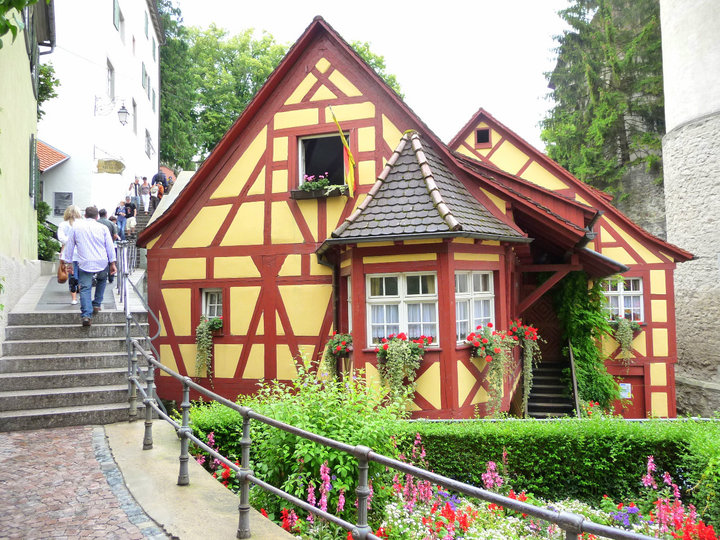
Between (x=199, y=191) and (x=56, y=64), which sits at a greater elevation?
(x=56, y=64)

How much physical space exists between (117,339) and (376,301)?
3.84 metres

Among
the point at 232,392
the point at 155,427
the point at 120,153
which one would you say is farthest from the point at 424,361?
the point at 120,153

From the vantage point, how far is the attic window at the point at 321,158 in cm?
1135

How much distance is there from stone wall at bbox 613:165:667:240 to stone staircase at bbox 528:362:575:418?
40.9ft

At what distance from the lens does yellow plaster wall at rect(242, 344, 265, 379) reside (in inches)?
443

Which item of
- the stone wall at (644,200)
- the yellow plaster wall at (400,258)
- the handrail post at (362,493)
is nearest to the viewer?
the handrail post at (362,493)

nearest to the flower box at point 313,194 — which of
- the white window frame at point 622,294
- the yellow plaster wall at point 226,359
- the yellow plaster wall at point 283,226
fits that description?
the yellow plaster wall at point 283,226

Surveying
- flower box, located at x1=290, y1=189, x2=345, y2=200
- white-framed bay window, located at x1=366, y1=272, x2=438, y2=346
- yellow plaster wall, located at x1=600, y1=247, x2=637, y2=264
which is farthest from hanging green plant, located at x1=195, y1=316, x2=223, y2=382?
yellow plaster wall, located at x1=600, y1=247, x2=637, y2=264

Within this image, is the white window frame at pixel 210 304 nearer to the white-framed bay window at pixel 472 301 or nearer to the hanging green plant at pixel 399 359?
the hanging green plant at pixel 399 359

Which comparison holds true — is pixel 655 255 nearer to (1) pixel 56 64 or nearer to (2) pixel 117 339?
(2) pixel 117 339

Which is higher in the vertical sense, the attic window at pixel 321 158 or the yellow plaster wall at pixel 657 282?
the attic window at pixel 321 158

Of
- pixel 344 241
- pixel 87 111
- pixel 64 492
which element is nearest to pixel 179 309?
pixel 344 241

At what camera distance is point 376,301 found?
29.4ft

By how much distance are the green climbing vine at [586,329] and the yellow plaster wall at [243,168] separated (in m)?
7.76
